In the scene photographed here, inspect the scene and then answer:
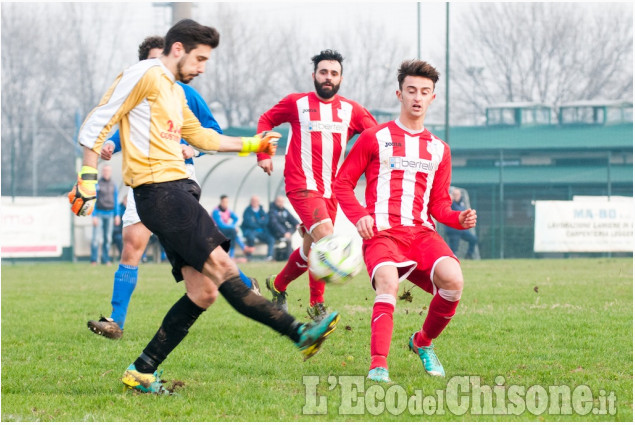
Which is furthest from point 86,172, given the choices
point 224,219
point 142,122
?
point 224,219

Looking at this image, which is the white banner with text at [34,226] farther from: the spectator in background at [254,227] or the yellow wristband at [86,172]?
the yellow wristband at [86,172]

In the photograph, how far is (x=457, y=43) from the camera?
44562mm

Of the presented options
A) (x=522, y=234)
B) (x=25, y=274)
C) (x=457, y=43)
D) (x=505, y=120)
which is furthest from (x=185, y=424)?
(x=457, y=43)

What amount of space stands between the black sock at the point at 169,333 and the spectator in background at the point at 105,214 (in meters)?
14.1

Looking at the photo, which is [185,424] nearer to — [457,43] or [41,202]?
[41,202]

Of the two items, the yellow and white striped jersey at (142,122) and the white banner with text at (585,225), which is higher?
the yellow and white striped jersey at (142,122)

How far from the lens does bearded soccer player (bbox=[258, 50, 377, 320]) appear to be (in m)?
8.34

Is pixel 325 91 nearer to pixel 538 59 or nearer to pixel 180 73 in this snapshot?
pixel 180 73

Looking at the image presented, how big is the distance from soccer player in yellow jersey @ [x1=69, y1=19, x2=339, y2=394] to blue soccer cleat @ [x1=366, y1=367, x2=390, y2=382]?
0.56m

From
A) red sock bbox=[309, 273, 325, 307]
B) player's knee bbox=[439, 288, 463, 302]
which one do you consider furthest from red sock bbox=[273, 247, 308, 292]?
player's knee bbox=[439, 288, 463, 302]

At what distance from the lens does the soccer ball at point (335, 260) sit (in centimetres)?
571

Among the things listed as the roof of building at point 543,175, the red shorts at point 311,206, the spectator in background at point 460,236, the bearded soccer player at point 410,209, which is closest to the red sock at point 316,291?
the red shorts at point 311,206

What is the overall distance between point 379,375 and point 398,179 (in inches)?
53.9

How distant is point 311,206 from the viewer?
329 inches
